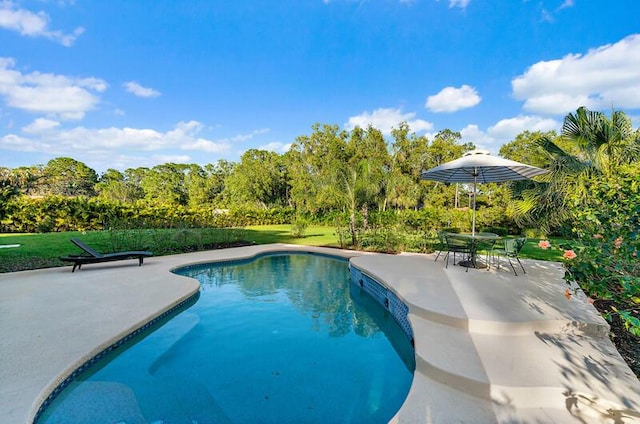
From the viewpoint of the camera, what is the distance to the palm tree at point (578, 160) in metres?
7.99

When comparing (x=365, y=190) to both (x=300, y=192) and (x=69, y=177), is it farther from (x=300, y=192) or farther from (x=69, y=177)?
(x=69, y=177)

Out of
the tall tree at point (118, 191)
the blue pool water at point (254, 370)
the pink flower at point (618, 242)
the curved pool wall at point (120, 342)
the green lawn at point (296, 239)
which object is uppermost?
the tall tree at point (118, 191)

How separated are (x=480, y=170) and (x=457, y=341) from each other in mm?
5005

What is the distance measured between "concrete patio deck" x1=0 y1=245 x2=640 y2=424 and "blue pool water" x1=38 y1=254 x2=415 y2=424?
→ 0.38 metres

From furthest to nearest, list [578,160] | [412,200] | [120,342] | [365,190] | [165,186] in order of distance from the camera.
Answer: [165,186]
[412,200]
[365,190]
[578,160]
[120,342]

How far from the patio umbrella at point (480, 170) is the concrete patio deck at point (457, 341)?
2.18 metres

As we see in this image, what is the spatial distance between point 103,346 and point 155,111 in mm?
22970

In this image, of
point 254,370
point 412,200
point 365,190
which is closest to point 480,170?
point 365,190

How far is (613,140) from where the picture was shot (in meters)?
8.09

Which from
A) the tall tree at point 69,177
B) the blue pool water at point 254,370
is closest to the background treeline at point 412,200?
the blue pool water at point 254,370

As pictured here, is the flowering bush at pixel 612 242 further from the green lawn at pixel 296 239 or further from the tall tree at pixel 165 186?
the tall tree at pixel 165 186

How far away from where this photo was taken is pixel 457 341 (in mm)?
3617

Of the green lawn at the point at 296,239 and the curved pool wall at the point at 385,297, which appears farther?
the green lawn at the point at 296,239

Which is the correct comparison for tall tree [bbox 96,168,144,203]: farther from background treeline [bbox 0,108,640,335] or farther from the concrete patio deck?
the concrete patio deck
